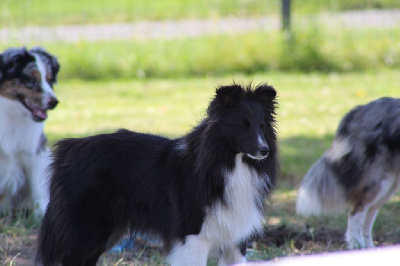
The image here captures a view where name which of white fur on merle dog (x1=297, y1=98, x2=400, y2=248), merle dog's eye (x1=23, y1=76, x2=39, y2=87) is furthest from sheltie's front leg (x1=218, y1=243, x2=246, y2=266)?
merle dog's eye (x1=23, y1=76, x2=39, y2=87)

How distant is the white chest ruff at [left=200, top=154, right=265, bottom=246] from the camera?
12.7 ft

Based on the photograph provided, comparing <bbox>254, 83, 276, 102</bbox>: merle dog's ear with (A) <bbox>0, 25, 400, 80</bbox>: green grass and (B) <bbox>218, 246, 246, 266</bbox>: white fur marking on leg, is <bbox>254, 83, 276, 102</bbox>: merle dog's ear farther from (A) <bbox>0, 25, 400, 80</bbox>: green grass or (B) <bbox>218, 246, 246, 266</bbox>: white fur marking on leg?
(A) <bbox>0, 25, 400, 80</bbox>: green grass

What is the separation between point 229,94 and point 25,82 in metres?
2.59

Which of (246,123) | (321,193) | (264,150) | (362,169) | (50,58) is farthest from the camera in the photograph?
(50,58)

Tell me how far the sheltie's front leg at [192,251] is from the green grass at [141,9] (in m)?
10.8

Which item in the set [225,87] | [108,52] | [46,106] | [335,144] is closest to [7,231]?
[46,106]

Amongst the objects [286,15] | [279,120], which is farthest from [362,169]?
[286,15]

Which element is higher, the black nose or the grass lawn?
the black nose

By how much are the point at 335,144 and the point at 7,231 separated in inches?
114

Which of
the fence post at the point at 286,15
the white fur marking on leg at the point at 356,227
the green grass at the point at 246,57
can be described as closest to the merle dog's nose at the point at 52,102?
the white fur marking on leg at the point at 356,227

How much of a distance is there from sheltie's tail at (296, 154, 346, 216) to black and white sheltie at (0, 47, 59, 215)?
7.72 ft

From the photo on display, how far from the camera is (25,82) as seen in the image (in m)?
5.73

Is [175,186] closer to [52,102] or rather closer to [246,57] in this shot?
[52,102]

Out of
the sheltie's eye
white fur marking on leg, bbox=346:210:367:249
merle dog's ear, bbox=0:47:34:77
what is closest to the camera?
the sheltie's eye
